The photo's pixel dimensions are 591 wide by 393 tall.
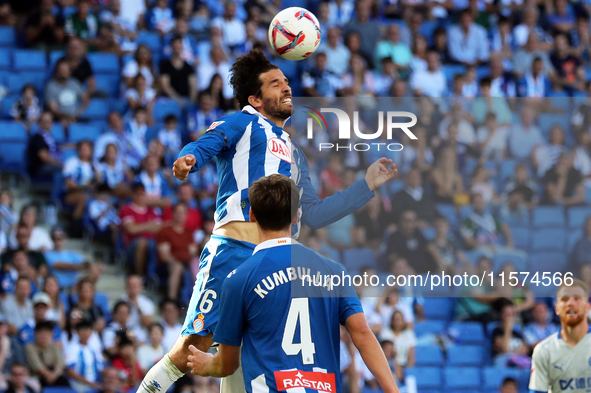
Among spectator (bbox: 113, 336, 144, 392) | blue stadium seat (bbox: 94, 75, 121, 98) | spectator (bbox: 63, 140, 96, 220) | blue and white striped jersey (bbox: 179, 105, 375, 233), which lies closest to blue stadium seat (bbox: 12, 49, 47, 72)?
blue stadium seat (bbox: 94, 75, 121, 98)

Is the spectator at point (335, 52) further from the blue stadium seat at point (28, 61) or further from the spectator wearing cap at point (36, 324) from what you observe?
the spectator wearing cap at point (36, 324)

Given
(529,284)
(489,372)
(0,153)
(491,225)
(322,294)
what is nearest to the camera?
(322,294)

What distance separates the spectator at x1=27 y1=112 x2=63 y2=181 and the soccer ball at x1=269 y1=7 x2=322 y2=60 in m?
6.32

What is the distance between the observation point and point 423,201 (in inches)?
279

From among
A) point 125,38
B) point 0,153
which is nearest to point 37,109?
point 0,153

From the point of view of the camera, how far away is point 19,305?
10242mm

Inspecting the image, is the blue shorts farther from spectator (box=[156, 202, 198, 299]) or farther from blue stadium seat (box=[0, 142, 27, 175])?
blue stadium seat (box=[0, 142, 27, 175])

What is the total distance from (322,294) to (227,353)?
0.63 m

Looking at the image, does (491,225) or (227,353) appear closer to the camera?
(227,353)

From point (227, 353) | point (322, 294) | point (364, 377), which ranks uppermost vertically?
point (322, 294)

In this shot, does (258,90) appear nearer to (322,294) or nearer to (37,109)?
(322,294)

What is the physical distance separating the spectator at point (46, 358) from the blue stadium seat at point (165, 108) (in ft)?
14.1

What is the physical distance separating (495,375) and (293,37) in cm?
501

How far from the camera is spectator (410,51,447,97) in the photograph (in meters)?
14.2
